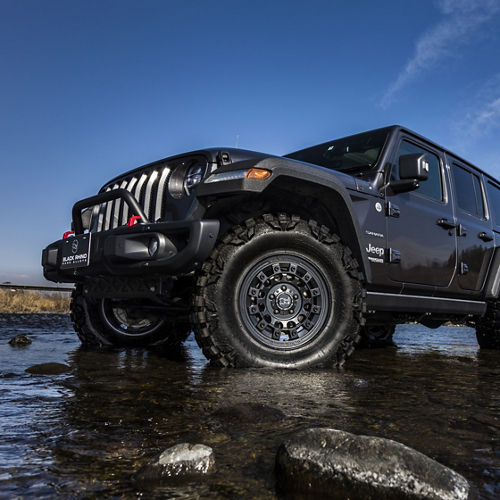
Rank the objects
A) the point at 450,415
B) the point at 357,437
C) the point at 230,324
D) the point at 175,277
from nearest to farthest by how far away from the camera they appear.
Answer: the point at 357,437 → the point at 450,415 → the point at 230,324 → the point at 175,277

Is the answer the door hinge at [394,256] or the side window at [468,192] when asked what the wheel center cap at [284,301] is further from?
the side window at [468,192]

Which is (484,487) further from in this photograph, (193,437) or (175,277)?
(175,277)

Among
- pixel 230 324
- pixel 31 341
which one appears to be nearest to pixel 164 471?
pixel 230 324

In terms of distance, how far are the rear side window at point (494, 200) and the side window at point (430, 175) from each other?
4.45 ft

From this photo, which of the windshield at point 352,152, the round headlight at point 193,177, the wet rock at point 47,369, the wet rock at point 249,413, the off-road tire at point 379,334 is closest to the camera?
the wet rock at point 249,413

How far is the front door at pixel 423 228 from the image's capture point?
3920 mm

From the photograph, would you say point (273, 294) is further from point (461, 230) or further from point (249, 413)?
point (461, 230)

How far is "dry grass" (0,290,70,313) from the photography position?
34.4ft

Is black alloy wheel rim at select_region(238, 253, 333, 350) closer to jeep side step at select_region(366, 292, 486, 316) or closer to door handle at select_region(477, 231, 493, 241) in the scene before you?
jeep side step at select_region(366, 292, 486, 316)

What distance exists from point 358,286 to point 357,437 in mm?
2065

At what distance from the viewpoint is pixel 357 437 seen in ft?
4.05

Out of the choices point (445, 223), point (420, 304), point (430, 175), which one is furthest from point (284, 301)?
point (430, 175)

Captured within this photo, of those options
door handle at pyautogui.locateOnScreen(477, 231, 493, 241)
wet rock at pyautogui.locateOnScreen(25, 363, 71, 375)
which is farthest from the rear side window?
wet rock at pyautogui.locateOnScreen(25, 363, 71, 375)

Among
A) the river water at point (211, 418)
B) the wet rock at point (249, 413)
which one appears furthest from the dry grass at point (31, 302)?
the wet rock at point (249, 413)
